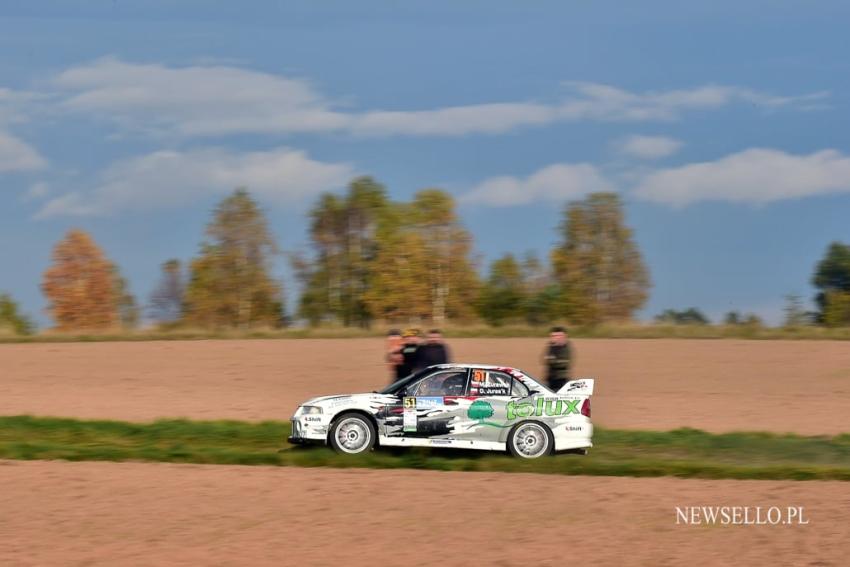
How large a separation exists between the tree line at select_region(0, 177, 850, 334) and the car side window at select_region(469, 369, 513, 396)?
151ft

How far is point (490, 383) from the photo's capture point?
15.4 metres

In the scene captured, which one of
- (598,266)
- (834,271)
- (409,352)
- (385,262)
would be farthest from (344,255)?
(409,352)

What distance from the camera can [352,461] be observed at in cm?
1448

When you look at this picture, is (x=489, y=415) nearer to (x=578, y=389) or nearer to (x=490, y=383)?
(x=490, y=383)

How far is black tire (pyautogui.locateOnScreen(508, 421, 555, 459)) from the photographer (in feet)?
49.8

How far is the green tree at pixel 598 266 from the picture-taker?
215ft

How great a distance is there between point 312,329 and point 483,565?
34742 millimetres

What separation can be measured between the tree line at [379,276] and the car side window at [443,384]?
46.2 m

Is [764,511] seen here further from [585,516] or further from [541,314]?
[541,314]

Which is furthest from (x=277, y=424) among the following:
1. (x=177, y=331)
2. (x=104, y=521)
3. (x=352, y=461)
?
(x=177, y=331)

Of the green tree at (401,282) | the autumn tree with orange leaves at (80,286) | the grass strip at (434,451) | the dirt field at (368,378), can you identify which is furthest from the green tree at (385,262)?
the grass strip at (434,451)

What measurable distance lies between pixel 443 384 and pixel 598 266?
5419cm

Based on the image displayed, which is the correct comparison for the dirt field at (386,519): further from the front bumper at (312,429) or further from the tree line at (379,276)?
the tree line at (379,276)

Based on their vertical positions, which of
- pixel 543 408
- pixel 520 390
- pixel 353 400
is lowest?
pixel 543 408
